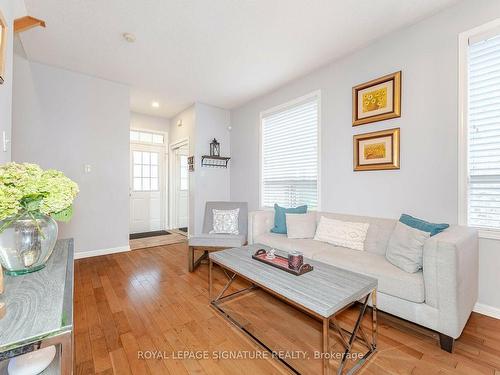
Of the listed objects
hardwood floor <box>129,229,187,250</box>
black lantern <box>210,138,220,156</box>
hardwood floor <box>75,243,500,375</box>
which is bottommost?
hardwood floor <box>75,243,500,375</box>

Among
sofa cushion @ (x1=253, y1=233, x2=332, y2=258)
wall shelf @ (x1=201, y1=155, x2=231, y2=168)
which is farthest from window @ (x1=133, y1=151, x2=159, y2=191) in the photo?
sofa cushion @ (x1=253, y1=233, x2=332, y2=258)

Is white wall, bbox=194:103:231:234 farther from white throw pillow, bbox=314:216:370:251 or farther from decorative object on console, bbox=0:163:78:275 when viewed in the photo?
decorative object on console, bbox=0:163:78:275

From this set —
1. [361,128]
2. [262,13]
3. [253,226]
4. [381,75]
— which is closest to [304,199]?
[253,226]

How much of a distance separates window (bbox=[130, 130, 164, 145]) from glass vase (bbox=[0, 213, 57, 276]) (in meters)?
4.46

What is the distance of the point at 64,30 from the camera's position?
2.41 meters

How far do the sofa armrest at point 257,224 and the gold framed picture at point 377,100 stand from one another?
159 centimetres

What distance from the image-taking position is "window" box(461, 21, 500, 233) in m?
1.88

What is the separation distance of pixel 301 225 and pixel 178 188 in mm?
3610

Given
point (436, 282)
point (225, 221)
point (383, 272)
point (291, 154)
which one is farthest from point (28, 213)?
point (291, 154)

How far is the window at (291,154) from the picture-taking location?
10.7 feet

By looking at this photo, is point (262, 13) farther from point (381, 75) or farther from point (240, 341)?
point (240, 341)

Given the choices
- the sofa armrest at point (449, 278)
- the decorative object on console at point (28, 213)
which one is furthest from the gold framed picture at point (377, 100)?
the decorative object on console at point (28, 213)

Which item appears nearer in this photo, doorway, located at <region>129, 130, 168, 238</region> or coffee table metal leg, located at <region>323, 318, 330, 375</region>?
coffee table metal leg, located at <region>323, 318, 330, 375</region>

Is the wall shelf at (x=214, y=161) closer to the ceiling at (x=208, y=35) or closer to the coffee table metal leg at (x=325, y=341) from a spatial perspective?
the ceiling at (x=208, y=35)
